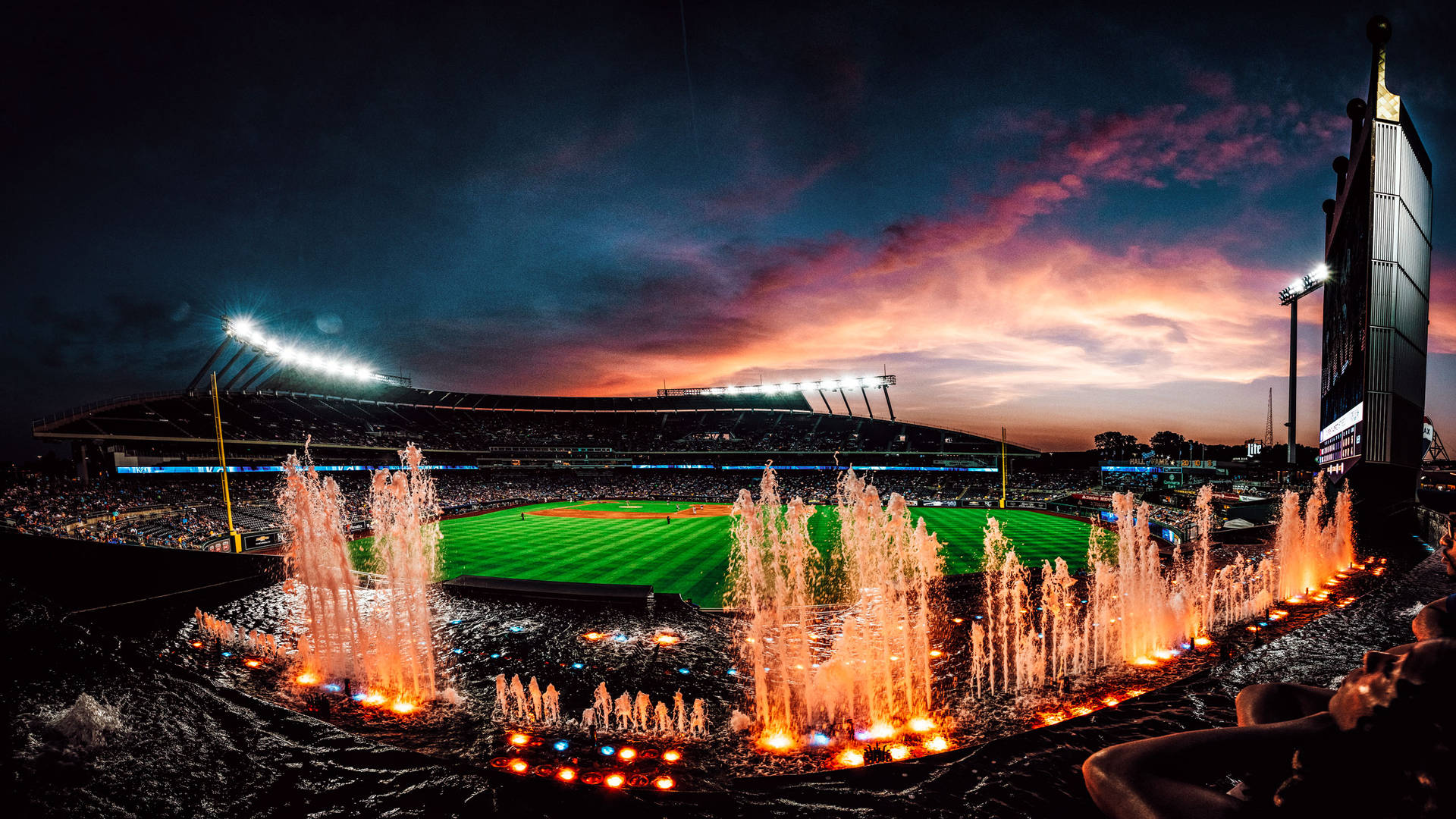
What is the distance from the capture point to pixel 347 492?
5081 centimetres

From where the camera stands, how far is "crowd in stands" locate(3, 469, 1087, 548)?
31.4 metres

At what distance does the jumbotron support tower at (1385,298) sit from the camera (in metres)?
32.9

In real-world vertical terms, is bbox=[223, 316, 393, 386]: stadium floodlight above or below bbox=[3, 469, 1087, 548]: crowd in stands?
above

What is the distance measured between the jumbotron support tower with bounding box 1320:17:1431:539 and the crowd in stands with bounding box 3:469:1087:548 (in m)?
20.1

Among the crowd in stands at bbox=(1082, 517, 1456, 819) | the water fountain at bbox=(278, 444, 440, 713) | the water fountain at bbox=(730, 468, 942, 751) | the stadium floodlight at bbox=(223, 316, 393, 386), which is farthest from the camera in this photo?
the stadium floodlight at bbox=(223, 316, 393, 386)

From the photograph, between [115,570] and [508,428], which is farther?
[508,428]

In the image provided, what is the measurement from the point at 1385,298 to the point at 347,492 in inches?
2952

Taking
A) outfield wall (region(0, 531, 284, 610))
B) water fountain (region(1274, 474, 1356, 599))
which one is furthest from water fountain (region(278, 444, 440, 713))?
water fountain (region(1274, 474, 1356, 599))

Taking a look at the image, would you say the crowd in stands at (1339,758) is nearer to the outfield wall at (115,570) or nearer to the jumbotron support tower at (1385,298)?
the outfield wall at (115,570)

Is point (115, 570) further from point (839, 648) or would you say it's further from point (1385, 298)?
point (1385, 298)

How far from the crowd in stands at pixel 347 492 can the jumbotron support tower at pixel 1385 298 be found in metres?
20.1

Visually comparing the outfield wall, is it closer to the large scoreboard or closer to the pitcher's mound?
the pitcher's mound

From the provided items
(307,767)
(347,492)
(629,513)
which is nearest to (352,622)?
(307,767)

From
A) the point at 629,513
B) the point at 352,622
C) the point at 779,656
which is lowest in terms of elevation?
the point at 629,513
